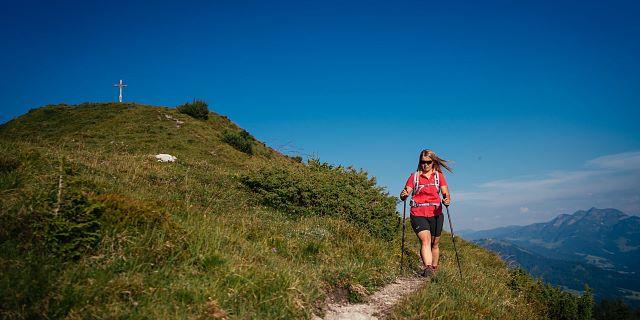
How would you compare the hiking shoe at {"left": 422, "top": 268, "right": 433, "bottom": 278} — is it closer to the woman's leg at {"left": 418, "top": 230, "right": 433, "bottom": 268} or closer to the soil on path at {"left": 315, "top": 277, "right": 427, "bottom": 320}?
the woman's leg at {"left": 418, "top": 230, "right": 433, "bottom": 268}

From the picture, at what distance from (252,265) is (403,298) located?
277cm

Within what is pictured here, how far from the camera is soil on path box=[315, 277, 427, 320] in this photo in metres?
5.76

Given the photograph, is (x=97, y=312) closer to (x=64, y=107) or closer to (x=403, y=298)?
(x=403, y=298)

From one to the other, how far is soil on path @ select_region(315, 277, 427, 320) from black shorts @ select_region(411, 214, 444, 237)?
4.40ft

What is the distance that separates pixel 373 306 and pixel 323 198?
7.16 meters

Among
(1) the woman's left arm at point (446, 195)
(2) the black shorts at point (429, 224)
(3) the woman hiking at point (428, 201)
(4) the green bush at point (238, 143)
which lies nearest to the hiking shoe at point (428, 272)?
(3) the woman hiking at point (428, 201)

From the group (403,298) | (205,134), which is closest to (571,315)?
(403,298)

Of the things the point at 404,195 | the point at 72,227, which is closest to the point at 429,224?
the point at 404,195

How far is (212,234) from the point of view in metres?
5.96

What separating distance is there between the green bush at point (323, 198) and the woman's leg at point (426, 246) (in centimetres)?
338

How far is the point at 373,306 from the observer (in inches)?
249

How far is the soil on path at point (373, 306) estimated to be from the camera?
5.76 meters

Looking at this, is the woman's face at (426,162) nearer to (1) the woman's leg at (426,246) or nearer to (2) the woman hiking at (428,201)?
(2) the woman hiking at (428,201)

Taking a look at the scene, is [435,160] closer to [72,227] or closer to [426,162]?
[426,162]
